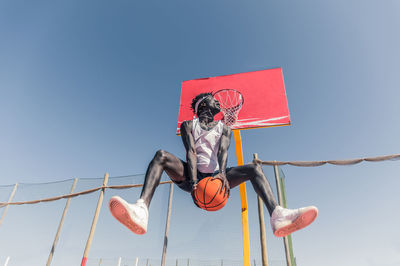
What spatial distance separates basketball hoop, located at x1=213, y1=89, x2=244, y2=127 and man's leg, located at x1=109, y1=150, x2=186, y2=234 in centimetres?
288

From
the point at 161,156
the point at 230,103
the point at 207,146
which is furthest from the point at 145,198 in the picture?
the point at 230,103

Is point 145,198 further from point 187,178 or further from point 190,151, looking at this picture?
point 190,151

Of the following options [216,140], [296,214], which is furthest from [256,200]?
[296,214]

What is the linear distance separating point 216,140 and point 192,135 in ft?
0.85

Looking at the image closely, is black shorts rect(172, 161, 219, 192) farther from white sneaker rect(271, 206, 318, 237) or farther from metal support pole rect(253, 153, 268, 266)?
metal support pole rect(253, 153, 268, 266)

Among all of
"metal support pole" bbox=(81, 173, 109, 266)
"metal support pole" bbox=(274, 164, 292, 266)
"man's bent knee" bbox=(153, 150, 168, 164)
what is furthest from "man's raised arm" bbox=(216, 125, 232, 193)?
"metal support pole" bbox=(81, 173, 109, 266)

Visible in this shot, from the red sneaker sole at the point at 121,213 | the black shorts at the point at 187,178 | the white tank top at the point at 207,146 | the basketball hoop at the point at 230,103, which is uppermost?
the basketball hoop at the point at 230,103

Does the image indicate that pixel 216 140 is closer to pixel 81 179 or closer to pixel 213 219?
pixel 213 219

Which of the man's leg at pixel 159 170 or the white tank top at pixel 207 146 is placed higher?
the white tank top at pixel 207 146

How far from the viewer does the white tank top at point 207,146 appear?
7.39 feet

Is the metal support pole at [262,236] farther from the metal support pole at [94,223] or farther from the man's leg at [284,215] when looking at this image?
the metal support pole at [94,223]

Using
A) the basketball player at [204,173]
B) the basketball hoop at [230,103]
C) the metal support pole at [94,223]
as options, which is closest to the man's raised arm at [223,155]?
the basketball player at [204,173]

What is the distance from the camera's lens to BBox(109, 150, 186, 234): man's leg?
1.58 m

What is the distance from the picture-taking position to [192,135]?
241cm
